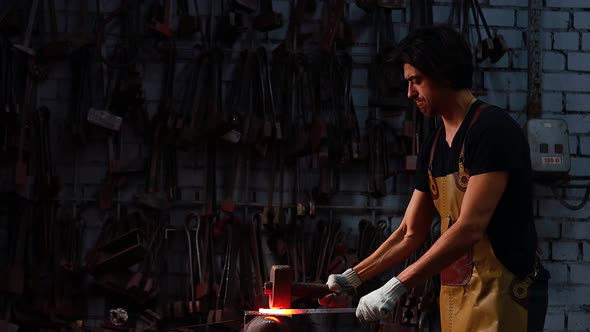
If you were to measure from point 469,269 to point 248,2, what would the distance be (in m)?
2.70

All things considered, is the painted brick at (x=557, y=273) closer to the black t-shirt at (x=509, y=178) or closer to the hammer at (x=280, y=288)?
the black t-shirt at (x=509, y=178)

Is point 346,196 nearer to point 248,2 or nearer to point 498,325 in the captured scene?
point 248,2

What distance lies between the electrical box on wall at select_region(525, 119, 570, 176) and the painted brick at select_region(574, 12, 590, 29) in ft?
2.20

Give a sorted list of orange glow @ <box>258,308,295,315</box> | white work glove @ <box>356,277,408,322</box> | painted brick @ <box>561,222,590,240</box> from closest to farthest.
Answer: orange glow @ <box>258,308,295,315</box>
white work glove @ <box>356,277,408,322</box>
painted brick @ <box>561,222,590,240</box>

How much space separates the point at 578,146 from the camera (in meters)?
5.07

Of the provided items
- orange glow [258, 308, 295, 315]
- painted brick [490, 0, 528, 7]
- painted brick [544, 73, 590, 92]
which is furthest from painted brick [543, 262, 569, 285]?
orange glow [258, 308, 295, 315]

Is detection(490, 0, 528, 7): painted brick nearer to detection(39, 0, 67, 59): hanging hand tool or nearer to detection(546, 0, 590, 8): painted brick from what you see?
detection(546, 0, 590, 8): painted brick

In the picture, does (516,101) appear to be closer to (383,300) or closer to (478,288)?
(478,288)

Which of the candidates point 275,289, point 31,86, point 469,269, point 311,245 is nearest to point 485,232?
point 469,269

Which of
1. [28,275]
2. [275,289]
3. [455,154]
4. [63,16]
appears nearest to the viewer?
[275,289]

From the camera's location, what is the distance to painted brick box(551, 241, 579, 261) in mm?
5027

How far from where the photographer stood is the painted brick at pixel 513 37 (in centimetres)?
510

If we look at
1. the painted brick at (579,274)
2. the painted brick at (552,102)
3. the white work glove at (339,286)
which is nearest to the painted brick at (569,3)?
the painted brick at (552,102)

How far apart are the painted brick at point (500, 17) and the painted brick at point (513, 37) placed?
0.04 m
